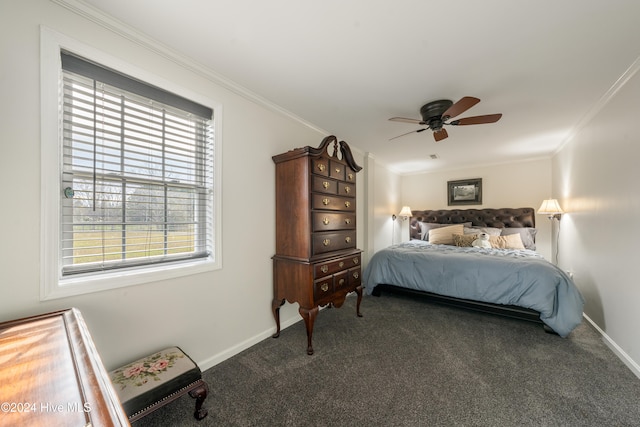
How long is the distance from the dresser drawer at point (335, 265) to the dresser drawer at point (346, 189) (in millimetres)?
673

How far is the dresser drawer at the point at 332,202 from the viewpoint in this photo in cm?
227

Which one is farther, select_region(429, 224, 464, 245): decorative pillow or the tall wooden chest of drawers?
select_region(429, 224, 464, 245): decorative pillow

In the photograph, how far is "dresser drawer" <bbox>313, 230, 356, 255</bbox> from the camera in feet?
7.45

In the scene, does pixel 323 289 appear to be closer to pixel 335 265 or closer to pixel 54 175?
pixel 335 265

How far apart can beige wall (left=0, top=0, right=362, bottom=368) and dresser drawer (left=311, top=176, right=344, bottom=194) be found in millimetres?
484

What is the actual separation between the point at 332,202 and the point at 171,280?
149 cm

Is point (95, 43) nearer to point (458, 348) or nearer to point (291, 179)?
point (291, 179)

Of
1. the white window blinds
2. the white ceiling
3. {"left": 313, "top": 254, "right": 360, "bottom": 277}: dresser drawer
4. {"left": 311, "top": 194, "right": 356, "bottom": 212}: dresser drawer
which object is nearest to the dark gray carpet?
{"left": 313, "top": 254, "right": 360, "bottom": 277}: dresser drawer

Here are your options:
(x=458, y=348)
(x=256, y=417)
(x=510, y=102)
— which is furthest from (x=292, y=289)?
(x=510, y=102)

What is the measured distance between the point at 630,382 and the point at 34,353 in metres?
3.35

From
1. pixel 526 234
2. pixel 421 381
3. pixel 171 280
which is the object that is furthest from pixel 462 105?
pixel 526 234

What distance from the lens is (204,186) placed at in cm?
200

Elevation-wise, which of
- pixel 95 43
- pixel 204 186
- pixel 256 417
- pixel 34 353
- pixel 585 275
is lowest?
pixel 256 417

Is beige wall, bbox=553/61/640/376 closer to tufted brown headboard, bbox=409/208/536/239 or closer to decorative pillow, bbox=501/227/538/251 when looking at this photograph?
decorative pillow, bbox=501/227/538/251
